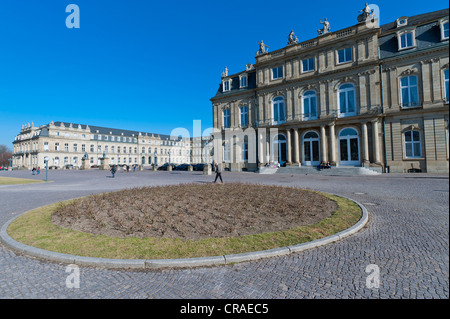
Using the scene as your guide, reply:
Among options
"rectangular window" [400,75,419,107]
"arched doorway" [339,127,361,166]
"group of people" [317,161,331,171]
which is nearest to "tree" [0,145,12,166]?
"group of people" [317,161,331,171]

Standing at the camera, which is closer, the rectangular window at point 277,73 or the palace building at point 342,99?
the palace building at point 342,99

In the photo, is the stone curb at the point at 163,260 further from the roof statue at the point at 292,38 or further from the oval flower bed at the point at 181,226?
the roof statue at the point at 292,38

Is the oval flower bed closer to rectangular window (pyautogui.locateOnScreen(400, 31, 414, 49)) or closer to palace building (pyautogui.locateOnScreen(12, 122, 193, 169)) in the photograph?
rectangular window (pyautogui.locateOnScreen(400, 31, 414, 49))

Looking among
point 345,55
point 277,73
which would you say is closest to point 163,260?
point 345,55

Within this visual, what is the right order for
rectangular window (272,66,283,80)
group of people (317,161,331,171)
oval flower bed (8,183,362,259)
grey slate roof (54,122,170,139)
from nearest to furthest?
1. oval flower bed (8,183,362,259)
2. group of people (317,161,331,171)
3. rectangular window (272,66,283,80)
4. grey slate roof (54,122,170,139)

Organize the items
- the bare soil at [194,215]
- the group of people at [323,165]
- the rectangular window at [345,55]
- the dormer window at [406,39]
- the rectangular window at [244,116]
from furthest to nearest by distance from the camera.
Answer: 1. the rectangular window at [244,116]
2. the rectangular window at [345,55]
3. the group of people at [323,165]
4. the dormer window at [406,39]
5. the bare soil at [194,215]

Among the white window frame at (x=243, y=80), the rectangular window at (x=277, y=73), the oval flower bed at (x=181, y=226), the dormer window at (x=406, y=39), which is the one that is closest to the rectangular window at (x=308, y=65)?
the rectangular window at (x=277, y=73)

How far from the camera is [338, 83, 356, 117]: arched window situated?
2803 centimetres

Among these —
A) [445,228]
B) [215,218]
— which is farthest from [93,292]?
[445,228]

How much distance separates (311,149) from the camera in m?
31.0

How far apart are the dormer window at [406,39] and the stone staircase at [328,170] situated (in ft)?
43.8

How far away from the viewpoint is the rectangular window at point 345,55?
2815cm

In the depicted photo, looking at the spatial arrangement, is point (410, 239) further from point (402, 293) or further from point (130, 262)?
point (130, 262)

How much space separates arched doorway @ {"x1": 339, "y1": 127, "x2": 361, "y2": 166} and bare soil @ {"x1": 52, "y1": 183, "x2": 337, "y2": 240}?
71.0 feet
